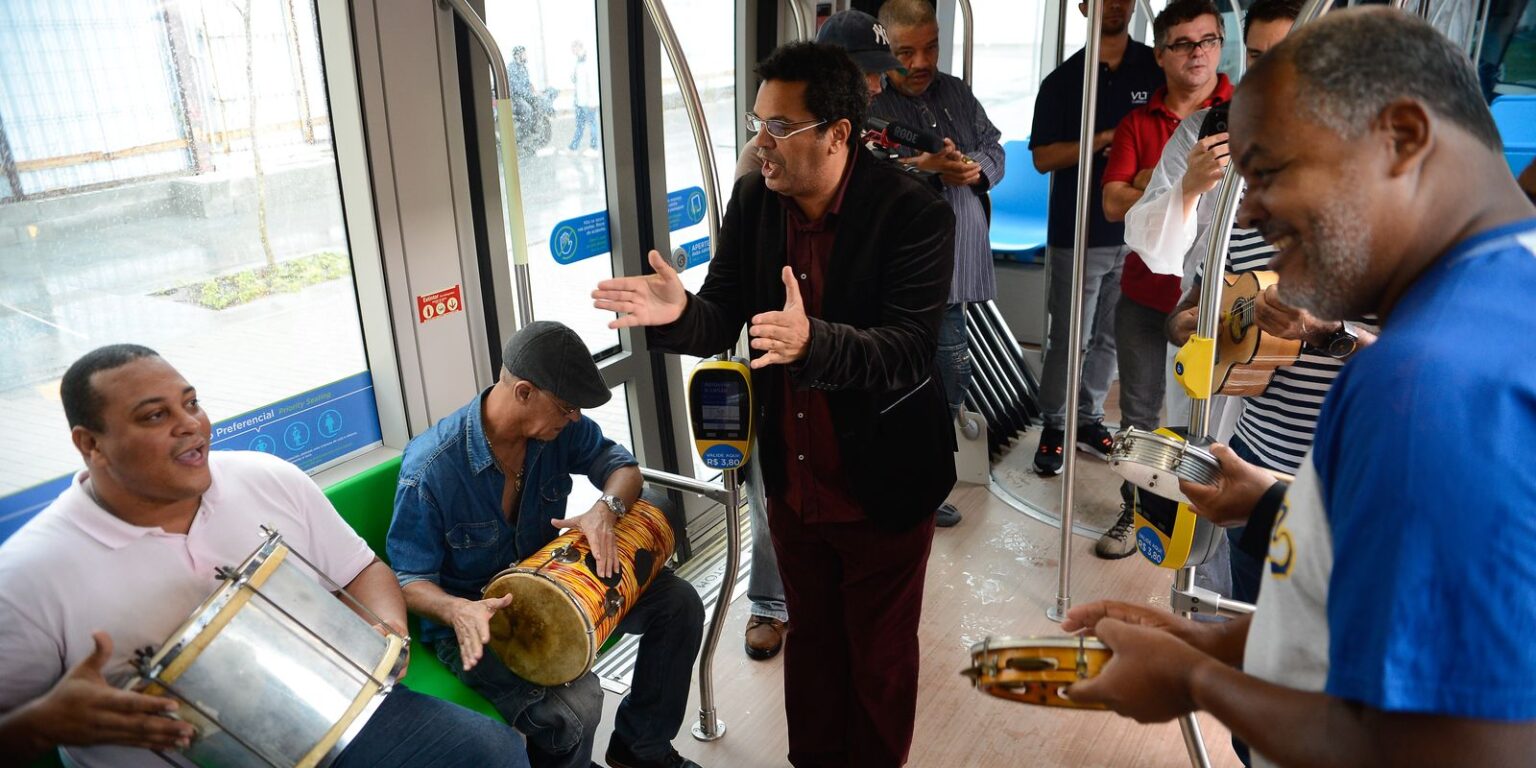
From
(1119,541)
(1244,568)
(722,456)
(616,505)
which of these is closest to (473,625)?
(616,505)

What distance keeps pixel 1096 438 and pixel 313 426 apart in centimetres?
343

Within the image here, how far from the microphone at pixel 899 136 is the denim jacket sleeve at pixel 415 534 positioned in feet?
6.28

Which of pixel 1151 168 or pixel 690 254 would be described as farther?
pixel 690 254

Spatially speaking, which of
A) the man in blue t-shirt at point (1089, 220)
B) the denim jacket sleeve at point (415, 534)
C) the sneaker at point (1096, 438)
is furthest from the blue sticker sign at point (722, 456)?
the sneaker at point (1096, 438)

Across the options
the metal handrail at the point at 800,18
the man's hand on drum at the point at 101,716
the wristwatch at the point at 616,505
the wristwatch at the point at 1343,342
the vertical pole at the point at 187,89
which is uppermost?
the metal handrail at the point at 800,18

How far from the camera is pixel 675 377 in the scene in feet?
13.9

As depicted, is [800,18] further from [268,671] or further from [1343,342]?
[268,671]

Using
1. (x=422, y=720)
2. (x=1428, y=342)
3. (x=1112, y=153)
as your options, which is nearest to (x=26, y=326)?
(x=422, y=720)

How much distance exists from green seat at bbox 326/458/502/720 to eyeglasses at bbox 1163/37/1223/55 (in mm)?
2907

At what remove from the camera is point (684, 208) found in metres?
4.24

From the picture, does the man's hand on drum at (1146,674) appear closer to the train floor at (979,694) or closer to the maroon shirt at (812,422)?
the maroon shirt at (812,422)

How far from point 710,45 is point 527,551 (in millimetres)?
2512

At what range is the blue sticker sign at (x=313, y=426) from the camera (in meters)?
2.78

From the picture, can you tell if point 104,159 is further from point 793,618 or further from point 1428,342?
point 1428,342
